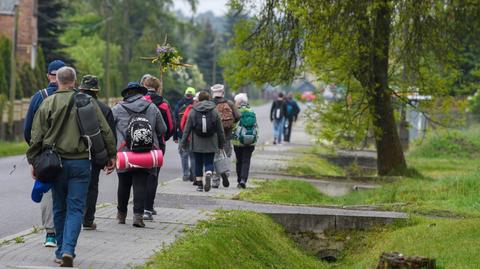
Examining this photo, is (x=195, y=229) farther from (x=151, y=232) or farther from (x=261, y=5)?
(x=261, y=5)

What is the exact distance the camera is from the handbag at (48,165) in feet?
32.4

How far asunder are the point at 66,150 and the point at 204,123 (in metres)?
8.06

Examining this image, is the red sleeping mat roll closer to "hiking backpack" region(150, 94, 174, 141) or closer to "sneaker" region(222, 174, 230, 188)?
→ "hiking backpack" region(150, 94, 174, 141)

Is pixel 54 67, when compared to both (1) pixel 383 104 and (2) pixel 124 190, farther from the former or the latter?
(1) pixel 383 104

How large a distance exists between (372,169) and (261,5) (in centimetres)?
823

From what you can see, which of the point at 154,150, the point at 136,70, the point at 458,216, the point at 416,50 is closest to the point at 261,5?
the point at 416,50

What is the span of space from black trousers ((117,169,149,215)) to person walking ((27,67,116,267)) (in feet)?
9.75

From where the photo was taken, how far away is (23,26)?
65.6 meters

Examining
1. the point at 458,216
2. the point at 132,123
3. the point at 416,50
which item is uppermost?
the point at 416,50

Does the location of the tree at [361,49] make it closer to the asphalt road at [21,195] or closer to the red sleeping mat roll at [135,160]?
the asphalt road at [21,195]

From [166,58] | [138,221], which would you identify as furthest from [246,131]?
[138,221]

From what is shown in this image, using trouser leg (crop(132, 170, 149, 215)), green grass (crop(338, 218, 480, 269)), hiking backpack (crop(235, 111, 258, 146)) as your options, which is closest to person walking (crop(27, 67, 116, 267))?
trouser leg (crop(132, 170, 149, 215))

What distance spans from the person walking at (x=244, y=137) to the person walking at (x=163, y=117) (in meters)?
4.99

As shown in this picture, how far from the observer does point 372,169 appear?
107 feet
